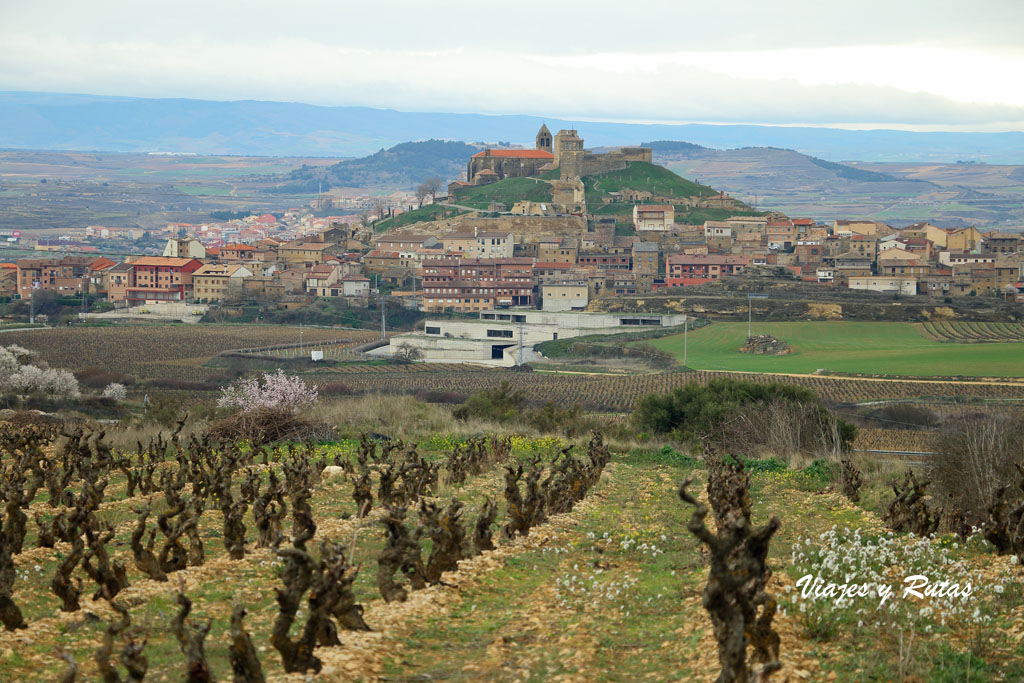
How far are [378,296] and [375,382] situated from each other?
3715 cm

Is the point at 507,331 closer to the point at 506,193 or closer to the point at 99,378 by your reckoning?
the point at 99,378

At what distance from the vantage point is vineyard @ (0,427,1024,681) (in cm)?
962

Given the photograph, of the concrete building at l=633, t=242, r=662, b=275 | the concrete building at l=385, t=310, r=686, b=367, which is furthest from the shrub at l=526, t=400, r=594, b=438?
the concrete building at l=633, t=242, r=662, b=275

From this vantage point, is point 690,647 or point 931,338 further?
point 931,338

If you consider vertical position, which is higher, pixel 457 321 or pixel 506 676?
pixel 506 676

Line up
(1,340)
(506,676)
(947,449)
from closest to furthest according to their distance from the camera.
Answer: (506,676) → (947,449) → (1,340)

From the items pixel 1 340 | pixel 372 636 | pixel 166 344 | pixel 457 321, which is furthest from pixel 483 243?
pixel 372 636

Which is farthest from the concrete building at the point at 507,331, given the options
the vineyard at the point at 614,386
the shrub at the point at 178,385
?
the shrub at the point at 178,385

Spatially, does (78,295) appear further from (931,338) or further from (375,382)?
(931,338)

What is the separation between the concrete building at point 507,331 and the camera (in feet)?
225

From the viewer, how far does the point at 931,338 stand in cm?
6950

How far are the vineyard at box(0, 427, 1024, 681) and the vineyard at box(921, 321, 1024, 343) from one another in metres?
53.7

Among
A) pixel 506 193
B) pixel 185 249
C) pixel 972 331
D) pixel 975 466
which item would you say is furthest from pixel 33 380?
pixel 506 193

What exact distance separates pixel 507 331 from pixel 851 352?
66.9 ft
